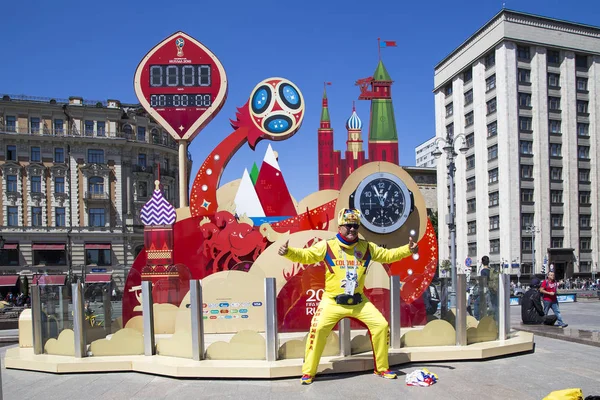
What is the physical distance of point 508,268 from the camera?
51844 mm

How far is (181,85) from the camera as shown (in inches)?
624

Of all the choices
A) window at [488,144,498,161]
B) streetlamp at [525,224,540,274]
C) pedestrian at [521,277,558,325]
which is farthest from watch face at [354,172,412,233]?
window at [488,144,498,161]

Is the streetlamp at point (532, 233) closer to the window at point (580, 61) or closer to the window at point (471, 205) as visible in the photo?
the window at point (471, 205)

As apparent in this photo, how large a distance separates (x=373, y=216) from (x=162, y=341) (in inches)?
252

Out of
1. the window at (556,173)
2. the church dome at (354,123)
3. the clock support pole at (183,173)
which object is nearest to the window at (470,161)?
the window at (556,173)

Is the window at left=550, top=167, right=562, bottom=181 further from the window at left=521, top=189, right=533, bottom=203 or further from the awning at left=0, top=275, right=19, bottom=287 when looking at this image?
the awning at left=0, top=275, right=19, bottom=287

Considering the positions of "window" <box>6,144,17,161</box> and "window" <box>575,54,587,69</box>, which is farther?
"window" <box>575,54,587,69</box>

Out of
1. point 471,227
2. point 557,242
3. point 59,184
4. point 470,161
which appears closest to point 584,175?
point 557,242

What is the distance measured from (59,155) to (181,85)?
113 feet

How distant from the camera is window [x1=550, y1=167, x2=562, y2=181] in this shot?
5388cm

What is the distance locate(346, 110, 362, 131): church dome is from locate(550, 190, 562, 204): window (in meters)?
40.7

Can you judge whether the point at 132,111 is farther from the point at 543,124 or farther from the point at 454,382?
the point at 454,382

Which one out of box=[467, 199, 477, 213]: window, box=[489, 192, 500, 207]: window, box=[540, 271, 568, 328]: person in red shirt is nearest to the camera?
box=[540, 271, 568, 328]: person in red shirt

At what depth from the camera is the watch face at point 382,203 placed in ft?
44.2
